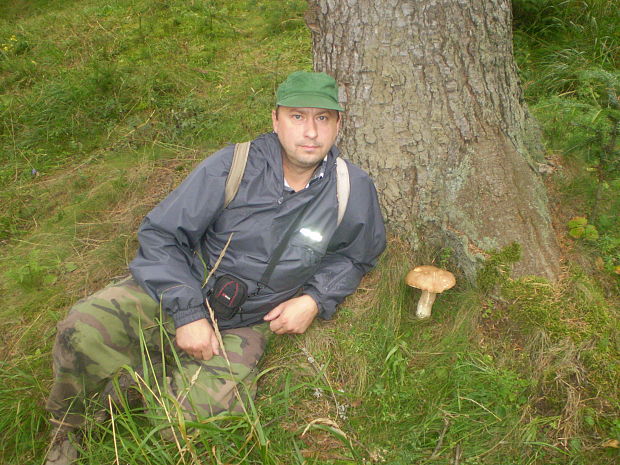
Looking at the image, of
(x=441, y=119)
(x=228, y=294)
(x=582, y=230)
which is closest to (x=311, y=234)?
(x=228, y=294)

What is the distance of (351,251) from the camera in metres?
2.98

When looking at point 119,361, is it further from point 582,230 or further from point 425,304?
point 582,230

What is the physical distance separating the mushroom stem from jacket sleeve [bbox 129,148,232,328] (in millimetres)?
1440

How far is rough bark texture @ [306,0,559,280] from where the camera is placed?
9.82 feet

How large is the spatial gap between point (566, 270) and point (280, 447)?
2.18 meters

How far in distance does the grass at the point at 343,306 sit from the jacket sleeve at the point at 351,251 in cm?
21

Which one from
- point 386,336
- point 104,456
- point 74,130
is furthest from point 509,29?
point 74,130

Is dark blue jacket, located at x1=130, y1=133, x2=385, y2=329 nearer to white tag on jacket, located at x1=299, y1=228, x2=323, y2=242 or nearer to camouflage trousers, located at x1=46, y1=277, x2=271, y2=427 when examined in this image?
white tag on jacket, located at x1=299, y1=228, x2=323, y2=242

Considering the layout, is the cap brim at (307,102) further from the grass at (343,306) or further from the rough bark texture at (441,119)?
the grass at (343,306)

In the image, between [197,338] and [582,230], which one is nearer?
[197,338]

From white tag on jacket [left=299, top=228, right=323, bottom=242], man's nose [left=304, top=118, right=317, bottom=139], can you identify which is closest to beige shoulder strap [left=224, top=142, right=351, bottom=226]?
white tag on jacket [left=299, top=228, right=323, bottom=242]

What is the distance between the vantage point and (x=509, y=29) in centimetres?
319

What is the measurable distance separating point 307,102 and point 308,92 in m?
0.07

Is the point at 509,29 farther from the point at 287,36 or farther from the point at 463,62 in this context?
the point at 287,36
